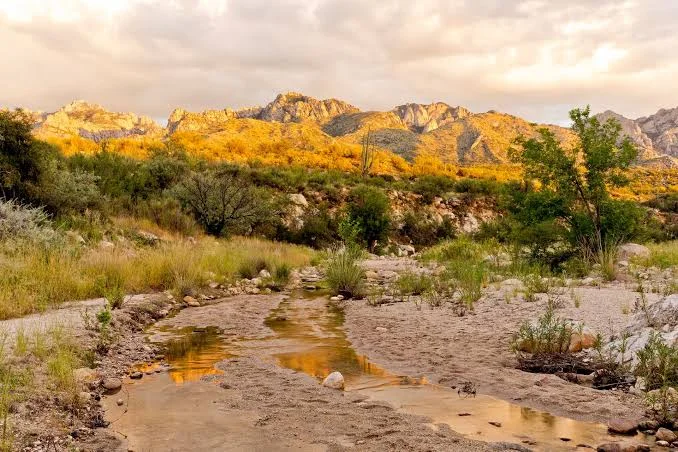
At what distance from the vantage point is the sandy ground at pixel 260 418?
12.8 feet

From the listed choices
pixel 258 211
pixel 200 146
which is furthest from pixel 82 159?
pixel 200 146

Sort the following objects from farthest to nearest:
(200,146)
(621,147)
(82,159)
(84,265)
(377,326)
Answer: (200,146), (82,159), (621,147), (84,265), (377,326)

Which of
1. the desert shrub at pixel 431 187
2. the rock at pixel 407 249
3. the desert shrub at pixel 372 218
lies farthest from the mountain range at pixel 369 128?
the desert shrub at pixel 372 218

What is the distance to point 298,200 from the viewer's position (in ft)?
121

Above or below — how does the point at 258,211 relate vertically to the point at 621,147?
below

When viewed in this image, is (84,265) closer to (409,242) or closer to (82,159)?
(82,159)

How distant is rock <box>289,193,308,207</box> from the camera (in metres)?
36.6

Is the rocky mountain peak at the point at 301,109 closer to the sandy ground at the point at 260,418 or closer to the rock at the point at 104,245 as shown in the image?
the rock at the point at 104,245

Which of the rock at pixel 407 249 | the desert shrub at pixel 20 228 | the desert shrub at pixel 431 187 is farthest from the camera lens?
the desert shrub at pixel 431 187

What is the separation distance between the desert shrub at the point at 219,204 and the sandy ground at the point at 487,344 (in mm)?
14043

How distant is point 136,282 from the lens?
11203mm

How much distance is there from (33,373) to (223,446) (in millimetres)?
2265

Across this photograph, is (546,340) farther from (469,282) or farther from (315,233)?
(315,233)

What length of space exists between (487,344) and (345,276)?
6.52 m
